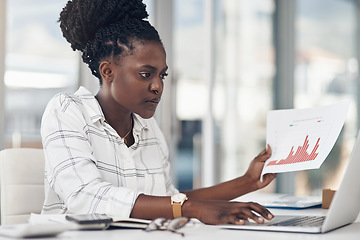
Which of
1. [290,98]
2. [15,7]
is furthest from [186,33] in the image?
[15,7]

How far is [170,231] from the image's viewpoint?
3.41 ft

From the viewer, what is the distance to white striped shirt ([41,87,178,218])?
1.25 m

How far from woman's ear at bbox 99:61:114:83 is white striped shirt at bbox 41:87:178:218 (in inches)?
2.9

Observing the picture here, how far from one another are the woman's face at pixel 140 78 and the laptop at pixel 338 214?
1.69 ft

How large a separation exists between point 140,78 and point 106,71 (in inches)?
5.1

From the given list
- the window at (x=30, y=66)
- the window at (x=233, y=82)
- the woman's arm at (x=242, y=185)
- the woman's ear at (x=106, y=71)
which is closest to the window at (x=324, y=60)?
the window at (x=233, y=82)

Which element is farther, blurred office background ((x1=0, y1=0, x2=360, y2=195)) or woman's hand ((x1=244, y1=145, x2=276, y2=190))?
blurred office background ((x1=0, y1=0, x2=360, y2=195))

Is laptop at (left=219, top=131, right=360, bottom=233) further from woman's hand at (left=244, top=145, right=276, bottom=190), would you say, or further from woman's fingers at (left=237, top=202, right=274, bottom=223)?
woman's hand at (left=244, top=145, right=276, bottom=190)

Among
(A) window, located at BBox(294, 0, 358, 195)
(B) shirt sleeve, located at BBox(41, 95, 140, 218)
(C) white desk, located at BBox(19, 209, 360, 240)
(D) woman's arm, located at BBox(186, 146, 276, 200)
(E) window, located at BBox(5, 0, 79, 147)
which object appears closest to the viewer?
Answer: (C) white desk, located at BBox(19, 209, 360, 240)

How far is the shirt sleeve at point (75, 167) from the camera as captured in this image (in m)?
1.23

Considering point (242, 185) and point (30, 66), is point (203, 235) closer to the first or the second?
point (242, 185)

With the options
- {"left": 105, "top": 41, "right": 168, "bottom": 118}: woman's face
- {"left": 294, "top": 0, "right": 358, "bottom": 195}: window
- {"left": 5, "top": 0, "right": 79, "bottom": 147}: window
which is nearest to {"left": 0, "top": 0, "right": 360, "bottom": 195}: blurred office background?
{"left": 294, "top": 0, "right": 358, "bottom": 195}: window

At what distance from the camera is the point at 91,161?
1.34 m

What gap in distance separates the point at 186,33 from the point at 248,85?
684 millimetres
